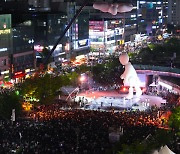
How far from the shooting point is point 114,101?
44219 mm

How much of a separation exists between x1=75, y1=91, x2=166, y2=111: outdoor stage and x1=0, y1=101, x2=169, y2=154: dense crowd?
19.7 ft

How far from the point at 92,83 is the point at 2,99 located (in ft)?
66.9

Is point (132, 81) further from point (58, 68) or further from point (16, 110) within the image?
point (58, 68)

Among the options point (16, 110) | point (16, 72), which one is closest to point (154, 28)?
point (16, 72)

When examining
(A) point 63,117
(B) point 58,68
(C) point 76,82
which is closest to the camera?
(A) point 63,117

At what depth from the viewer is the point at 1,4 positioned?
7756cm

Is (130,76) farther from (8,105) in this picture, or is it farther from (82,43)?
(82,43)

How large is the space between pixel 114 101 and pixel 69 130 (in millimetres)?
16376

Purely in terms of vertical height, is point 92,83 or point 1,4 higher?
point 1,4

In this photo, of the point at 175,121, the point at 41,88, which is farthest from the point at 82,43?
the point at 175,121

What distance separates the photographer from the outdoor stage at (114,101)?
42.3m

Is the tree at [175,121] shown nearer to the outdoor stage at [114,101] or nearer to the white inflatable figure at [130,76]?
the outdoor stage at [114,101]

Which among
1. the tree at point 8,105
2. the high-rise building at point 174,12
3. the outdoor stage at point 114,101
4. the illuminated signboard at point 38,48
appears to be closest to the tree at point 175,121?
the outdoor stage at point 114,101

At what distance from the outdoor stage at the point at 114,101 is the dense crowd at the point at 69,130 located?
6019 millimetres
